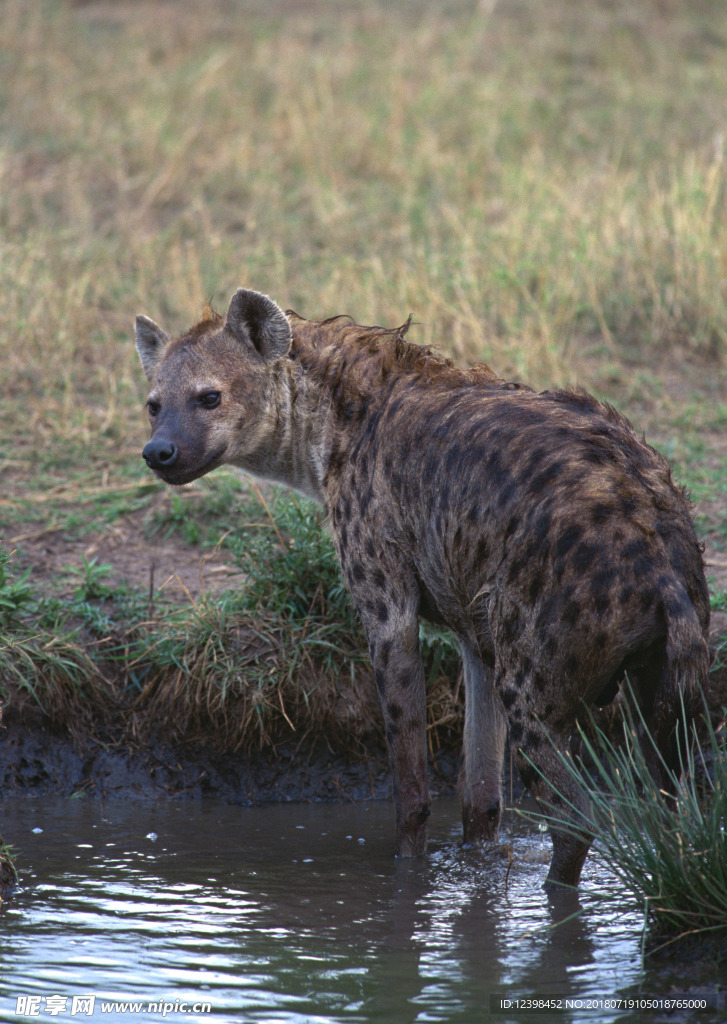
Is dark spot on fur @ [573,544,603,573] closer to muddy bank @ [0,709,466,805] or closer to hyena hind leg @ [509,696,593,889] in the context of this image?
hyena hind leg @ [509,696,593,889]

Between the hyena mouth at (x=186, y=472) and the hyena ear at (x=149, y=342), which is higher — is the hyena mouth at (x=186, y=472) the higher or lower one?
the lower one

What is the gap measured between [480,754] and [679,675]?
1180 mm

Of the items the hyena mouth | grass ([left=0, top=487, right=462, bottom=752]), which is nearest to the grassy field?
grass ([left=0, top=487, right=462, bottom=752])

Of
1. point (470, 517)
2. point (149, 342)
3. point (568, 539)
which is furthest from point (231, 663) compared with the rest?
point (568, 539)

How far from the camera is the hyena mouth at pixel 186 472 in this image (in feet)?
13.5

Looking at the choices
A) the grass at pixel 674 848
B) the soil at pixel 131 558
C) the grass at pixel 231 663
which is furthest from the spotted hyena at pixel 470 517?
the soil at pixel 131 558

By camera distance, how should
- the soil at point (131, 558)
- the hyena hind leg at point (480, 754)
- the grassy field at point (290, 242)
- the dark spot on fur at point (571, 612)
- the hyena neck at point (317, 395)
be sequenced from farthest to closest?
1. the soil at point (131, 558)
2. the grassy field at point (290, 242)
3. the hyena neck at point (317, 395)
4. the hyena hind leg at point (480, 754)
5. the dark spot on fur at point (571, 612)

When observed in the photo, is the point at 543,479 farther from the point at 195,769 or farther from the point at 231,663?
the point at 195,769

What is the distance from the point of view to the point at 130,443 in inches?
251

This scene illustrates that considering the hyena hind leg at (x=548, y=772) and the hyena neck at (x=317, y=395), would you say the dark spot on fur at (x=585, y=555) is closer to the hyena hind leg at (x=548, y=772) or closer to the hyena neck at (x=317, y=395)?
the hyena hind leg at (x=548, y=772)

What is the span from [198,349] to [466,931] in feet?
6.67

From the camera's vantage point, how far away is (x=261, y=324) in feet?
14.1

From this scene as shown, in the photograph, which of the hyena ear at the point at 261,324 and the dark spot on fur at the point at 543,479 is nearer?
the dark spot on fur at the point at 543,479

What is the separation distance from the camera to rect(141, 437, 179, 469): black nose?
13.2ft
